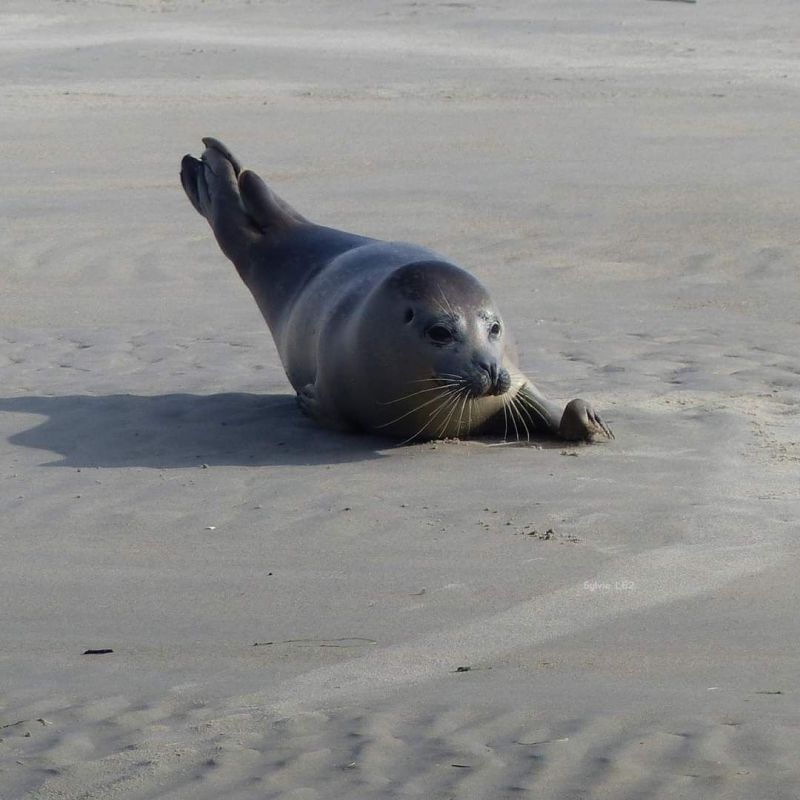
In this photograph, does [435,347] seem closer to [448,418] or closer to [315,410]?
[448,418]

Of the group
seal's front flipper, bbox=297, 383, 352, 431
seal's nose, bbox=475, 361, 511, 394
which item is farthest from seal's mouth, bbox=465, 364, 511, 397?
seal's front flipper, bbox=297, 383, 352, 431

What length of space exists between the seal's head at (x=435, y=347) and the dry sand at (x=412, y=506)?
0.16 metres

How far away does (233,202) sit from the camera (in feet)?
24.6

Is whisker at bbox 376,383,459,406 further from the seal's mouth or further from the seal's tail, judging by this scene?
the seal's tail

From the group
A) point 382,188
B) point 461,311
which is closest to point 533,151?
point 382,188

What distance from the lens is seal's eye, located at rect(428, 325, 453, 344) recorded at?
5.57 m

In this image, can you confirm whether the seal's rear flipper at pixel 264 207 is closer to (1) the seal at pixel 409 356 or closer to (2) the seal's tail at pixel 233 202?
(2) the seal's tail at pixel 233 202

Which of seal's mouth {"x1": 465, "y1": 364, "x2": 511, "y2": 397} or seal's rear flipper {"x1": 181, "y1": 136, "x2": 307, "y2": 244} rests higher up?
seal's rear flipper {"x1": 181, "y1": 136, "x2": 307, "y2": 244}

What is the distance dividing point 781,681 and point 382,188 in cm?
925

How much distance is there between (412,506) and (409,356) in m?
0.91

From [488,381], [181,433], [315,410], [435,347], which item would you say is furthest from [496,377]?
[181,433]

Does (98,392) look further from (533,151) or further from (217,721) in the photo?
(533,151)

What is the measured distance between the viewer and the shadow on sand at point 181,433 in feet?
18.5

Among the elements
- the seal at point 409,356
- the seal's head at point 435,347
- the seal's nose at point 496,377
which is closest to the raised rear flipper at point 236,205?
the seal at point 409,356
